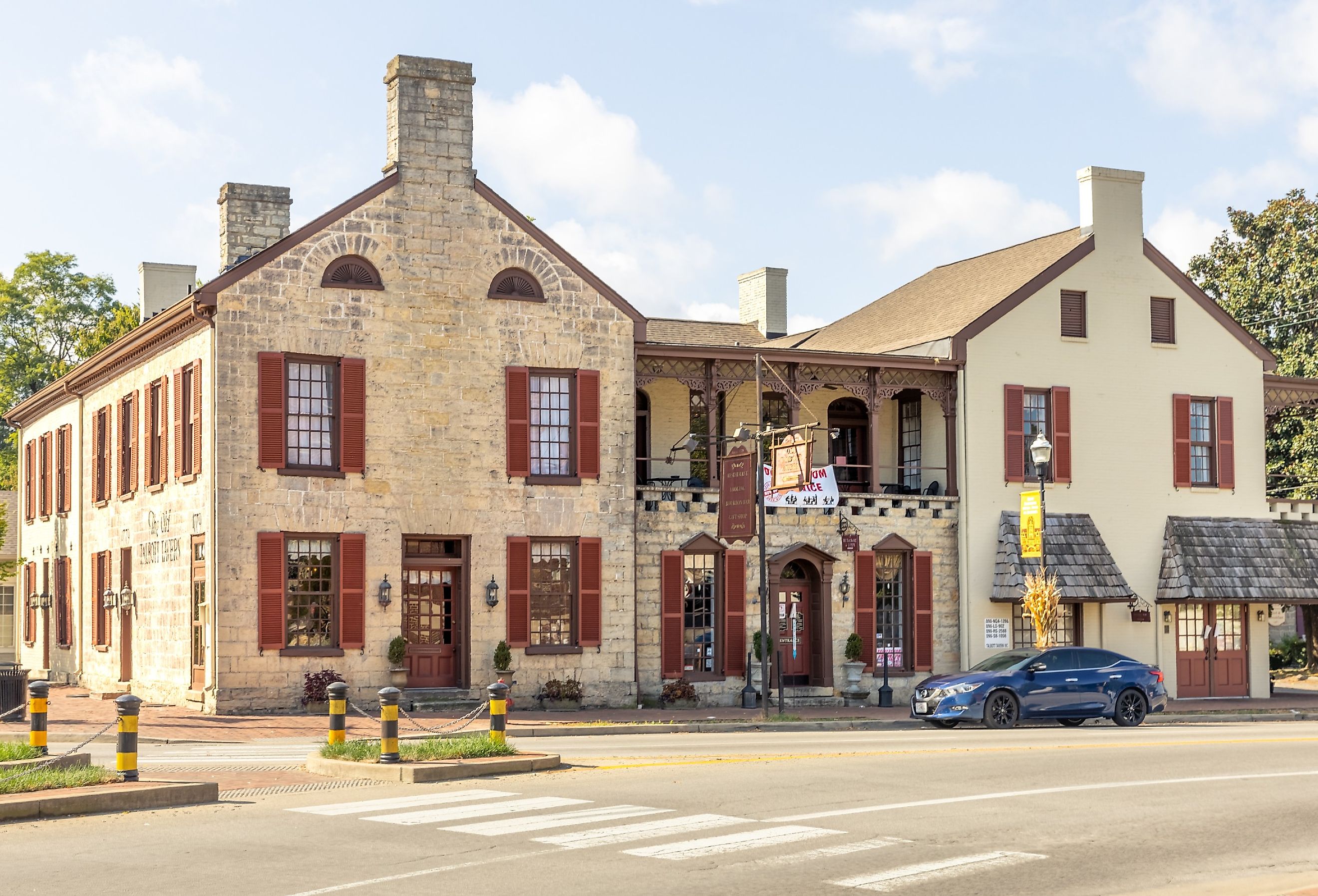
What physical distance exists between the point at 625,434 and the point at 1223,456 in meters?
14.4

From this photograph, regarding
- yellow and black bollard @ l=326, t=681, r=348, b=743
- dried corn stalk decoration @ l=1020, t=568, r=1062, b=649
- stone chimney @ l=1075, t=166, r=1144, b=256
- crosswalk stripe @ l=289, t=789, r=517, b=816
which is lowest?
crosswalk stripe @ l=289, t=789, r=517, b=816

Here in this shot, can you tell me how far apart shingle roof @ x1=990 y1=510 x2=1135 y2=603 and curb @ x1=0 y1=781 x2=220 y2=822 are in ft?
71.1

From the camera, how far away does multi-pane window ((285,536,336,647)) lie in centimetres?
2945

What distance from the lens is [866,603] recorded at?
33.8m

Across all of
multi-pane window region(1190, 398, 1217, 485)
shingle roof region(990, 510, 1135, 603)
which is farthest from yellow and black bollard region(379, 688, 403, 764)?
multi-pane window region(1190, 398, 1217, 485)

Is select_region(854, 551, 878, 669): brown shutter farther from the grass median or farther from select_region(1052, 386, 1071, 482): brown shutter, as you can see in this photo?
the grass median

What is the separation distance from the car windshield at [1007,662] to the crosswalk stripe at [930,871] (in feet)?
47.7

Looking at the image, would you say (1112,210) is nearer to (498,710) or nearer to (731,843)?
(498,710)

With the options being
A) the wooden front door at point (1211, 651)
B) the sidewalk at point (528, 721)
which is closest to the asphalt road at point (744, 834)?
the sidewalk at point (528, 721)

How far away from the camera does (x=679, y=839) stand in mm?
12836

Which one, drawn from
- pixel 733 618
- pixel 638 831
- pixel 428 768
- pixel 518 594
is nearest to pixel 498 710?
pixel 428 768

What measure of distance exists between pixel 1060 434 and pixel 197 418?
17.8 metres

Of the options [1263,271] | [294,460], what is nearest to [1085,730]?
[294,460]

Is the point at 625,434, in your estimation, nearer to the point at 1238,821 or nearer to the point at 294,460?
the point at 294,460
